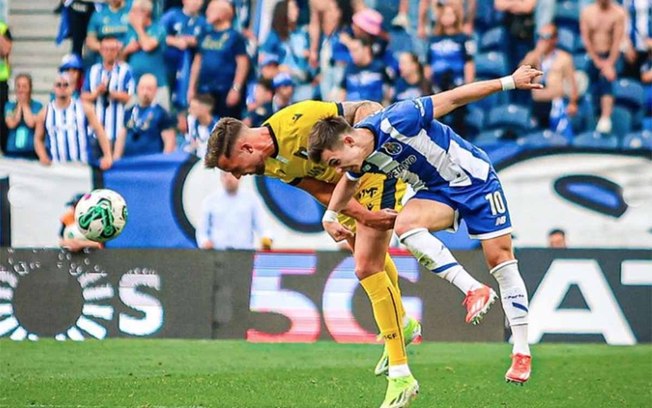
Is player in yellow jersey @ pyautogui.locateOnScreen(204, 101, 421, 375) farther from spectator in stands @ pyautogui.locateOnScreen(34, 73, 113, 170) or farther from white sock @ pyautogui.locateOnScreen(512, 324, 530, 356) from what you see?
spectator in stands @ pyautogui.locateOnScreen(34, 73, 113, 170)

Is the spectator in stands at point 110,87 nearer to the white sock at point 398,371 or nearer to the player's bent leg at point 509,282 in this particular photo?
the white sock at point 398,371

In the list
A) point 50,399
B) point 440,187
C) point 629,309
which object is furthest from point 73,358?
point 629,309

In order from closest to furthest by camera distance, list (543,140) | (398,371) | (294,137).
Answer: (398,371) < (294,137) < (543,140)

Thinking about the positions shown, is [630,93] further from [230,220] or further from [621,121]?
[230,220]

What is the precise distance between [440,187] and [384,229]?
2.31 ft

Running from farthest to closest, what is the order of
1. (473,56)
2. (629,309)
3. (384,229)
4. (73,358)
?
(473,56) → (629,309) → (73,358) → (384,229)

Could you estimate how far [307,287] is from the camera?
1361 cm

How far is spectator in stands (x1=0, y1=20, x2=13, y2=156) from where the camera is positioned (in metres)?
16.9

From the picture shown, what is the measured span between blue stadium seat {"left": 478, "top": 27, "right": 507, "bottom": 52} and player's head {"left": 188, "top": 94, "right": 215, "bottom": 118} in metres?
3.72

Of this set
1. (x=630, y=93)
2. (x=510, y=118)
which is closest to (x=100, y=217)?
(x=510, y=118)

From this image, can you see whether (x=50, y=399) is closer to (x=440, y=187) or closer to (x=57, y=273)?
(x=440, y=187)

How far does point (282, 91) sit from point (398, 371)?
860 centimetres

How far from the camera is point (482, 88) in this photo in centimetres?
789

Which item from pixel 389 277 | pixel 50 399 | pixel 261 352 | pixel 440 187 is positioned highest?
pixel 440 187
